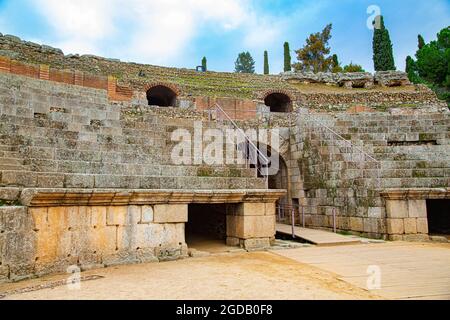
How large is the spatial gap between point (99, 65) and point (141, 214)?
→ 1530 centimetres

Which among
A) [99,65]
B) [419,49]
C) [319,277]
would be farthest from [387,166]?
[419,49]

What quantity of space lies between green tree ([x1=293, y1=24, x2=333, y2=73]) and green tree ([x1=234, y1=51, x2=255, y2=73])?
102 ft

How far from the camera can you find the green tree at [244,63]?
208 ft

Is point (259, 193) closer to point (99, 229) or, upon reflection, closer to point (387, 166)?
point (99, 229)

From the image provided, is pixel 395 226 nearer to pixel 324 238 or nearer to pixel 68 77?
pixel 324 238

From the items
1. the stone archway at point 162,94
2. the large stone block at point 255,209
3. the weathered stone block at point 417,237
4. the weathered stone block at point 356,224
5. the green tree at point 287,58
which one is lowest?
the weathered stone block at point 417,237

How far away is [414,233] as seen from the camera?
7.89 m

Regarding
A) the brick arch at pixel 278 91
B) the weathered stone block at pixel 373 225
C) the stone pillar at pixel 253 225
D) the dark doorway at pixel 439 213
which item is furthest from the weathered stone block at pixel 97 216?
the brick arch at pixel 278 91

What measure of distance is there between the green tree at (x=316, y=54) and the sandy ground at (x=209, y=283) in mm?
29379

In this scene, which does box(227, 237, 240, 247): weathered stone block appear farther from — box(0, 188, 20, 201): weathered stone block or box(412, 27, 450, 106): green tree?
box(412, 27, 450, 106): green tree

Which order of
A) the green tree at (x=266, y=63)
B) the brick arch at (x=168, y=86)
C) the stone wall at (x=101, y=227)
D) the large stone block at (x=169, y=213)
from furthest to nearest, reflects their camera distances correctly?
the green tree at (x=266, y=63) → the brick arch at (x=168, y=86) → the large stone block at (x=169, y=213) → the stone wall at (x=101, y=227)

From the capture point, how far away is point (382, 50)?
1133 inches

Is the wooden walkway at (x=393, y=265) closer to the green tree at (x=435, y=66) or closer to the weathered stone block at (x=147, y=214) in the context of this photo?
the weathered stone block at (x=147, y=214)

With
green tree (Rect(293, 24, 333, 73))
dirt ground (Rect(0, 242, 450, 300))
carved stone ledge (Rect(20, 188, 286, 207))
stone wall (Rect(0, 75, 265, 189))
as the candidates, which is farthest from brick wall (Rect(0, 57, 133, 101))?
green tree (Rect(293, 24, 333, 73))
